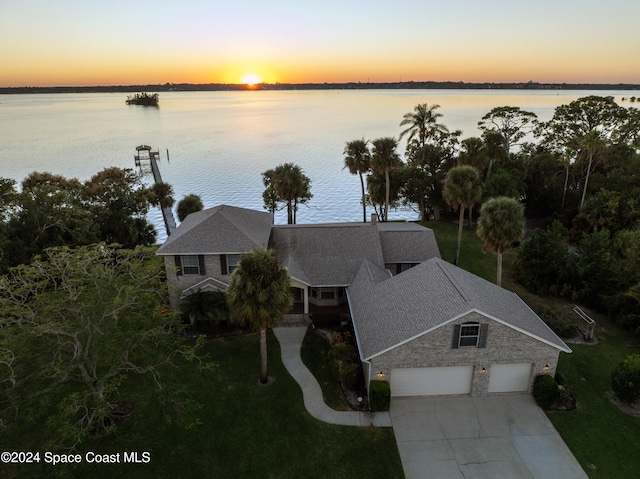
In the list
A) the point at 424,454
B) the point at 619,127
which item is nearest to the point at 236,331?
the point at 424,454

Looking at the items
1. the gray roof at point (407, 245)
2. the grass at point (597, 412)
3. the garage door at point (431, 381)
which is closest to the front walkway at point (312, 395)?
the garage door at point (431, 381)

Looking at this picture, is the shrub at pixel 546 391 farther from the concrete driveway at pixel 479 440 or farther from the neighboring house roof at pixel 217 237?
the neighboring house roof at pixel 217 237

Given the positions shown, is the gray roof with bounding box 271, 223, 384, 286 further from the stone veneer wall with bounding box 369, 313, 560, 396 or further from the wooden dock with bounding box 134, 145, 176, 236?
the wooden dock with bounding box 134, 145, 176, 236

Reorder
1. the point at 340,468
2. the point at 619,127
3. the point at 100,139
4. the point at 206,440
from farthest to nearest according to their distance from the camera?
the point at 100,139 → the point at 619,127 → the point at 206,440 → the point at 340,468

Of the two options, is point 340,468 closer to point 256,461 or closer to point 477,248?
point 256,461

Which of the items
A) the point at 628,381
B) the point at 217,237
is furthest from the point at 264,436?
the point at 628,381

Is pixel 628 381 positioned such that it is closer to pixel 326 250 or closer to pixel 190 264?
pixel 326 250
